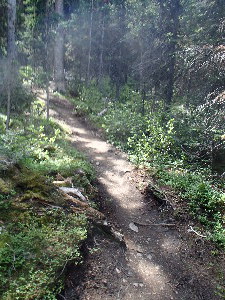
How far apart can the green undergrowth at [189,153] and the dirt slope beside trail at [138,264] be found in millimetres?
934

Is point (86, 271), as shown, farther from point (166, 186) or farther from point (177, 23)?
point (177, 23)

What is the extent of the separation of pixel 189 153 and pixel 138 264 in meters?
5.88

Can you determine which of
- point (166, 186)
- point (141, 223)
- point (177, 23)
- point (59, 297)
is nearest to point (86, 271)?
point (59, 297)

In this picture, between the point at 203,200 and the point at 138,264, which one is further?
the point at 203,200

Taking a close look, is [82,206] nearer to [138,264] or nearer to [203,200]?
[138,264]

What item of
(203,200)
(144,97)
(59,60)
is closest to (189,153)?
(203,200)

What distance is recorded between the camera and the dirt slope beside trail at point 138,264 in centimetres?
391

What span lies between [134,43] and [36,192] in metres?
19.8

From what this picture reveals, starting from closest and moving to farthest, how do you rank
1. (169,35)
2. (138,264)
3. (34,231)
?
(34,231) → (138,264) → (169,35)

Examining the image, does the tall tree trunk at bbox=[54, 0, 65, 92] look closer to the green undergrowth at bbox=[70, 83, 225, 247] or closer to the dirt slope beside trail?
the green undergrowth at bbox=[70, 83, 225, 247]

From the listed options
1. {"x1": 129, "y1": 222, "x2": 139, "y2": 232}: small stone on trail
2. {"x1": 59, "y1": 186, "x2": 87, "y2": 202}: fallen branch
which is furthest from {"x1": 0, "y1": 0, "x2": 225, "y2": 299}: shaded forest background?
{"x1": 129, "y1": 222, "x2": 139, "y2": 232}: small stone on trail

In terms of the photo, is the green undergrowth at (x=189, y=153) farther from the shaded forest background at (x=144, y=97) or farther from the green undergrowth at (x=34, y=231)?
the green undergrowth at (x=34, y=231)

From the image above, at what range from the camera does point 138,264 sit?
4.68 metres

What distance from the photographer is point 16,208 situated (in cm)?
449
